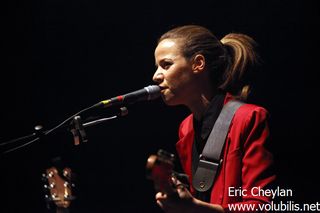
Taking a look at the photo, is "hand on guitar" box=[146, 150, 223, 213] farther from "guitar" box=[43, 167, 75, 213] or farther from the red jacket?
"guitar" box=[43, 167, 75, 213]

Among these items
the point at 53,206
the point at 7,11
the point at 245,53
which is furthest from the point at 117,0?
the point at 53,206

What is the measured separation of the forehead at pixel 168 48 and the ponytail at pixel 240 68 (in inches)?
13.0

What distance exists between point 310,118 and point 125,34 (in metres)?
1.60

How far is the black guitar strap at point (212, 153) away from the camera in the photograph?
251cm

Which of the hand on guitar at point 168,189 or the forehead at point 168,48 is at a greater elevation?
the forehead at point 168,48

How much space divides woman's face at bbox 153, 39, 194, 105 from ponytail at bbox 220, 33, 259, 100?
0.23 metres

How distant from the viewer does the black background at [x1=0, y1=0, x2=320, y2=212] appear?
11.8 feet

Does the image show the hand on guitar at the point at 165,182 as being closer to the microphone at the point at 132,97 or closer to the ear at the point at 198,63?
the microphone at the point at 132,97

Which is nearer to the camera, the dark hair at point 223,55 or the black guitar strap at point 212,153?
the black guitar strap at point 212,153

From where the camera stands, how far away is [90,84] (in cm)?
379

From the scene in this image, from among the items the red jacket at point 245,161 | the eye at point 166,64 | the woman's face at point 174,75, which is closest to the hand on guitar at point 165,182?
the red jacket at point 245,161

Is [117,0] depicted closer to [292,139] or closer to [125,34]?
[125,34]

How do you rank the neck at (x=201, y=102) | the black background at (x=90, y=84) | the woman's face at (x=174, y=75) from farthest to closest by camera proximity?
the black background at (x=90, y=84), the neck at (x=201, y=102), the woman's face at (x=174, y=75)

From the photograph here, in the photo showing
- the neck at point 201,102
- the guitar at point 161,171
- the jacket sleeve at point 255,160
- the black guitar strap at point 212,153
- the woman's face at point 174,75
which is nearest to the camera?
the guitar at point 161,171
